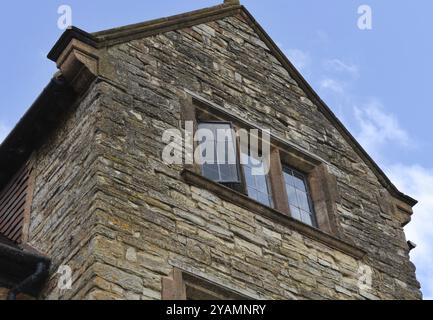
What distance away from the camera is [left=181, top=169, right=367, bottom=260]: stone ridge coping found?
1045 centimetres

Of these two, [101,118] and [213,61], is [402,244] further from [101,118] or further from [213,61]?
[101,118]

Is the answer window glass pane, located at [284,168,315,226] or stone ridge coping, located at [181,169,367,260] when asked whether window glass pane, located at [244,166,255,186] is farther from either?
stone ridge coping, located at [181,169,367,260]

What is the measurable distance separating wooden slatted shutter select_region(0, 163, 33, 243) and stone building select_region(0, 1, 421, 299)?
28 mm

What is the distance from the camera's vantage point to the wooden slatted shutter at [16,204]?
1102 cm

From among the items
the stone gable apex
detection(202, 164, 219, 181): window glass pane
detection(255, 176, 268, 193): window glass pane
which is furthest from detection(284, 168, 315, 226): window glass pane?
the stone gable apex

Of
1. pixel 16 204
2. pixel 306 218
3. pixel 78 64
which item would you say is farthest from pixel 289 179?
pixel 16 204

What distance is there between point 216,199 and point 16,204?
8.07ft

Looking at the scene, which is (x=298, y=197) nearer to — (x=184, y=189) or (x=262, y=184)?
(x=262, y=184)

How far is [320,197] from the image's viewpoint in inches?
474

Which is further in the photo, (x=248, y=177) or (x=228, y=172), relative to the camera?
(x=248, y=177)

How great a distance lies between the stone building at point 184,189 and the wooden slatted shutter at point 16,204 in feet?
0.09

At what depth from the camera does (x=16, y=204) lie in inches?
452

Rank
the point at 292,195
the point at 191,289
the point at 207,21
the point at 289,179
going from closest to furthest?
1. the point at 191,289
2. the point at 292,195
3. the point at 289,179
4. the point at 207,21
